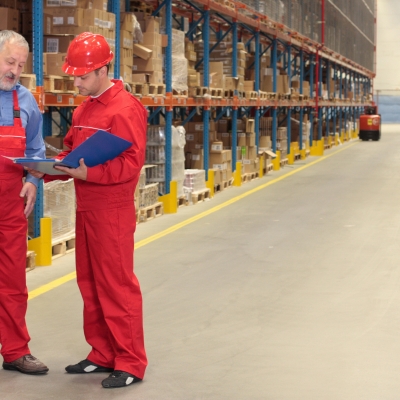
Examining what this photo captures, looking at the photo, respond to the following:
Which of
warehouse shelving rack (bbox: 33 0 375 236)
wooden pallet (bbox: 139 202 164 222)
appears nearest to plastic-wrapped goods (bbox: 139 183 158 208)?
wooden pallet (bbox: 139 202 164 222)

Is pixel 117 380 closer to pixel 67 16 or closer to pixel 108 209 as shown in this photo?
pixel 108 209

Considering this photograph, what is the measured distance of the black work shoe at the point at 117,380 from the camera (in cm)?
427

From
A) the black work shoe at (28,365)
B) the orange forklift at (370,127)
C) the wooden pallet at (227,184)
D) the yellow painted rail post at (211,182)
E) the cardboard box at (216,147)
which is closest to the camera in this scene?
the black work shoe at (28,365)

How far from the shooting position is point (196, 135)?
44.8 feet

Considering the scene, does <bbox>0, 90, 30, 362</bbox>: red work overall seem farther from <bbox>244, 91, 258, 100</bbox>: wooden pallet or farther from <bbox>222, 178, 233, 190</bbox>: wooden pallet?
<bbox>244, 91, 258, 100</bbox>: wooden pallet

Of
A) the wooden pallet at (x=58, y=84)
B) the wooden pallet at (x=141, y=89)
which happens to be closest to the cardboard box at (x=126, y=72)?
the wooden pallet at (x=141, y=89)

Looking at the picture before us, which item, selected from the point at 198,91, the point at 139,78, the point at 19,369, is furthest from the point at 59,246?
the point at 198,91

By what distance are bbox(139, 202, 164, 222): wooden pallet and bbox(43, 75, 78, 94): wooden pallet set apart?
231 centimetres

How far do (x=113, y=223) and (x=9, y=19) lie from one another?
199 inches

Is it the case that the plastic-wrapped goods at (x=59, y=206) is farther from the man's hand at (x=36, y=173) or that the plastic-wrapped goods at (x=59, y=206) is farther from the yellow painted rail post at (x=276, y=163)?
the yellow painted rail post at (x=276, y=163)

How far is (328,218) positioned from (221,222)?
1.42m

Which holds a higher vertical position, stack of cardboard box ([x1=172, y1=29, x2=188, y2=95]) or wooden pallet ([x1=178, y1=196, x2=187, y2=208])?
stack of cardboard box ([x1=172, y1=29, x2=188, y2=95])

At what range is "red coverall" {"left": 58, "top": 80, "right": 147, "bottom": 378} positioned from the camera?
4023 millimetres

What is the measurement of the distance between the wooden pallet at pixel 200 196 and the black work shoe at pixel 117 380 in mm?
7754
